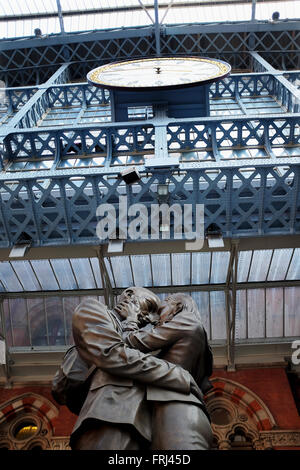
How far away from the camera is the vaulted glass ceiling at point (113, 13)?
2169cm

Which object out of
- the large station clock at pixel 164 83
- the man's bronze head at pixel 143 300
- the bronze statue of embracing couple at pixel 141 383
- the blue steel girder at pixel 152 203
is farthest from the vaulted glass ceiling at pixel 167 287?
the bronze statue of embracing couple at pixel 141 383

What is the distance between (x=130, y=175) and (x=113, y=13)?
15.9 m

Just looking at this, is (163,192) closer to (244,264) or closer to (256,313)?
(244,264)

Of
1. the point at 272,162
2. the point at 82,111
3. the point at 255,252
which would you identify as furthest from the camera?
the point at 82,111

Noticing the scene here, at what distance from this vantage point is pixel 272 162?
9.34m

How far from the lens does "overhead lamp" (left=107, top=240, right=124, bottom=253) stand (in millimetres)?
9945

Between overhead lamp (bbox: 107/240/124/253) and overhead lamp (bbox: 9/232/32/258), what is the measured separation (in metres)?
1.84

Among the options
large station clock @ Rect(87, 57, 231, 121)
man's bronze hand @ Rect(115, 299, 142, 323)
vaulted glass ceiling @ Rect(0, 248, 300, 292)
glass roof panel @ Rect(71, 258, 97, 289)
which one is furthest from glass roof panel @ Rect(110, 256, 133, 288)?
man's bronze hand @ Rect(115, 299, 142, 323)

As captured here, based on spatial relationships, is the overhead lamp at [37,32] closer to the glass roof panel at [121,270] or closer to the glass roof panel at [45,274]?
the glass roof panel at [45,274]

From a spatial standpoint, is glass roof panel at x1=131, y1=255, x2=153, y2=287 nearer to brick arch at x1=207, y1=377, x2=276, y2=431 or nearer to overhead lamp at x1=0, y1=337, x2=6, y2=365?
brick arch at x1=207, y1=377, x2=276, y2=431

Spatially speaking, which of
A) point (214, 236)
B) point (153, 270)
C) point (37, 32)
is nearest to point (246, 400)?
point (153, 270)

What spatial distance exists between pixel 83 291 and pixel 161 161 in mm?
6075

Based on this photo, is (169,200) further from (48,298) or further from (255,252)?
(48,298)

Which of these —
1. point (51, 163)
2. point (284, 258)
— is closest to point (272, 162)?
point (284, 258)
